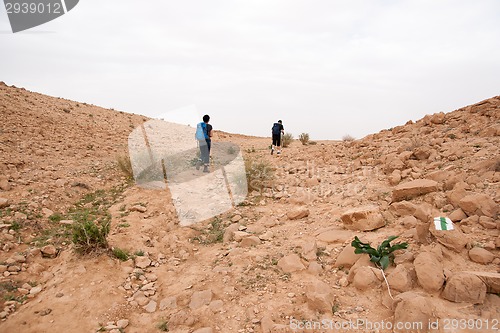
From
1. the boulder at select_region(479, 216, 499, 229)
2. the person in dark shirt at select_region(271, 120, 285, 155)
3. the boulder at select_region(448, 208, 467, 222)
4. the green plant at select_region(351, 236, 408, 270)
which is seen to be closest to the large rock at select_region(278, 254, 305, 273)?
the green plant at select_region(351, 236, 408, 270)

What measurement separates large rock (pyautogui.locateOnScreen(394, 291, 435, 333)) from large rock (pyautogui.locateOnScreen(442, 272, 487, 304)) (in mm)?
189

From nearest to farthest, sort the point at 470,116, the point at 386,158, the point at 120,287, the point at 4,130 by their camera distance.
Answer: the point at 120,287 < the point at 386,158 < the point at 470,116 < the point at 4,130

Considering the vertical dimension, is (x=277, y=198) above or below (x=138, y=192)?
below

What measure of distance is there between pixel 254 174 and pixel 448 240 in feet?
13.4

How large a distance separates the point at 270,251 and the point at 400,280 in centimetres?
151

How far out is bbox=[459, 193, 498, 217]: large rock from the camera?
10.6 ft

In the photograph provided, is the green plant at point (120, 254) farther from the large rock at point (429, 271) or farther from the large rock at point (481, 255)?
the large rock at point (481, 255)

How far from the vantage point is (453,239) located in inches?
114

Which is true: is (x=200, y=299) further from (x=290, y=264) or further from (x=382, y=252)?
(x=382, y=252)

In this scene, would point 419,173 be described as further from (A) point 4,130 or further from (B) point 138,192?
(A) point 4,130

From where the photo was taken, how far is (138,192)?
224 inches

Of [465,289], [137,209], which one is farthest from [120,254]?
[465,289]

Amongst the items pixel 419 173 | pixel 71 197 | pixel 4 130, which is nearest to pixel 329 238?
pixel 419 173

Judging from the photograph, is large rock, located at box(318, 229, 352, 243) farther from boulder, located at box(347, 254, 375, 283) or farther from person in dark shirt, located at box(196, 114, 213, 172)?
person in dark shirt, located at box(196, 114, 213, 172)
